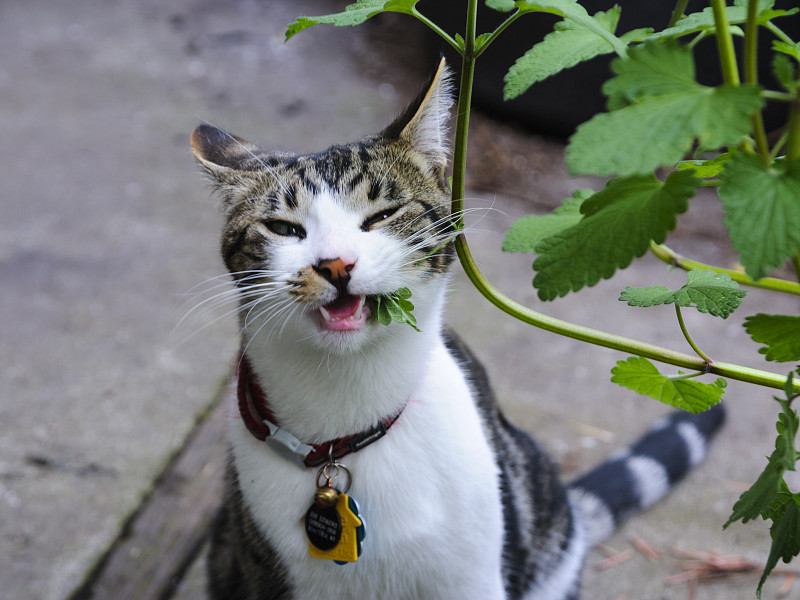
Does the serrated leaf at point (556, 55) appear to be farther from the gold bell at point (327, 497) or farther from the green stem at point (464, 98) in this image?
the gold bell at point (327, 497)

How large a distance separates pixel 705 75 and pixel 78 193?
2931 mm

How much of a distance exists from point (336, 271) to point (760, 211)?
687mm

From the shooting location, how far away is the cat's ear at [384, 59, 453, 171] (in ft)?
4.22

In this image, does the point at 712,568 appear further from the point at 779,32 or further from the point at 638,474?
the point at 779,32

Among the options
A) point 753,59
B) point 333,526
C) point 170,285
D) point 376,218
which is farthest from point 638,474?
point 170,285

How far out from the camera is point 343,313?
1.17 m

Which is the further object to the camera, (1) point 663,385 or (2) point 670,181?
(1) point 663,385

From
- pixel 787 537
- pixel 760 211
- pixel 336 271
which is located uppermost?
pixel 760 211

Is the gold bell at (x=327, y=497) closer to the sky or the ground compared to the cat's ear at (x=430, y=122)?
closer to the ground

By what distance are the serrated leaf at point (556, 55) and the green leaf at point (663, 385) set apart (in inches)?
13.5

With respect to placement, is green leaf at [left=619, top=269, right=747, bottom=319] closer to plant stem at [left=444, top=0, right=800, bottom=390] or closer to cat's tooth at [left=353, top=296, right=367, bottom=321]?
plant stem at [left=444, top=0, right=800, bottom=390]

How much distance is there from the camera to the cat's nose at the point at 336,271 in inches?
43.9

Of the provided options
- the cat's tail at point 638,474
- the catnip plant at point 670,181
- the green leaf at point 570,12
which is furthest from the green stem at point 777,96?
the cat's tail at point 638,474

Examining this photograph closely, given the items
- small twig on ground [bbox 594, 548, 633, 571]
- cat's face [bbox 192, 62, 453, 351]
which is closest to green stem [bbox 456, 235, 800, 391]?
cat's face [bbox 192, 62, 453, 351]
